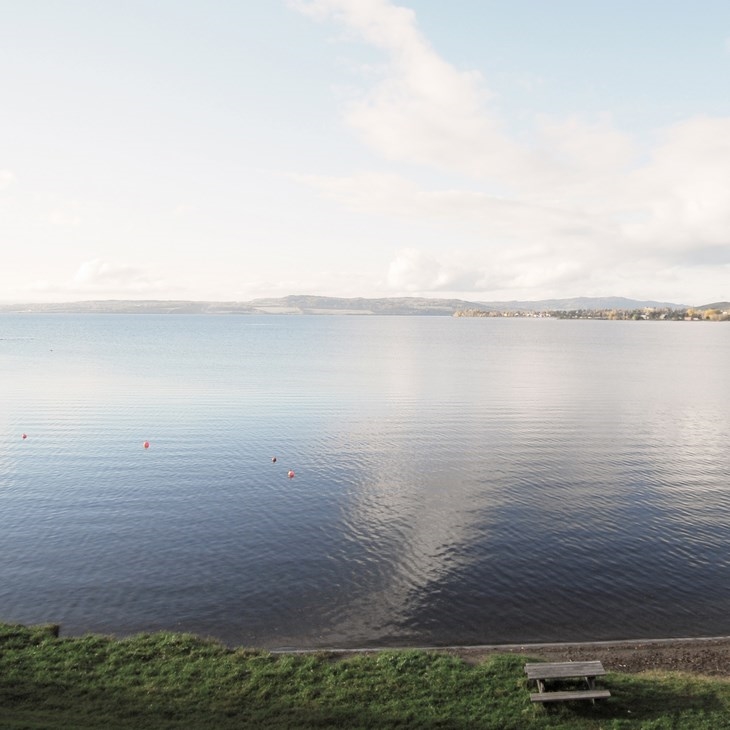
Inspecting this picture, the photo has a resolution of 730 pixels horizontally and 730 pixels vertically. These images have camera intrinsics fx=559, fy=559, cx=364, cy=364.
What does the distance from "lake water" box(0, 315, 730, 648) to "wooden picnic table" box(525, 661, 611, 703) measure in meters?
5.51

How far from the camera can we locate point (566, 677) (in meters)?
19.3

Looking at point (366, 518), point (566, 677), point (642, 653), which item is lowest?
point (642, 653)

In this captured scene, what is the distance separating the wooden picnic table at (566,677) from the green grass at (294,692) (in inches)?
15.6

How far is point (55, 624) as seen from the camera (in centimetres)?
2523

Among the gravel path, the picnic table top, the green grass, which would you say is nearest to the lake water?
the gravel path

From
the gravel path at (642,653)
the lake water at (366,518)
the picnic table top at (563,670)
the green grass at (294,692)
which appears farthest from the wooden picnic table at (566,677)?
the lake water at (366,518)

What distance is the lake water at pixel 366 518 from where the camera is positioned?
88.2 ft

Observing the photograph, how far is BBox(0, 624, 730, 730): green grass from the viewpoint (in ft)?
57.8

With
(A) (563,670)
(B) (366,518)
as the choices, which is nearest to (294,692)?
(A) (563,670)

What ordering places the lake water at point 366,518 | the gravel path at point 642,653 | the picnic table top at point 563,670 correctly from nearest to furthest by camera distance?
the picnic table top at point 563,670 → the gravel path at point 642,653 → the lake water at point 366,518

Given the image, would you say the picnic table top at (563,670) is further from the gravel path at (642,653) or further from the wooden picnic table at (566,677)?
the gravel path at (642,653)

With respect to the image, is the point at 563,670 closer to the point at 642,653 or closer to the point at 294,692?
the point at 642,653

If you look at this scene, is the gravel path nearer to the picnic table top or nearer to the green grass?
the green grass

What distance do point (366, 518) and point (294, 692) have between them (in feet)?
63.3
